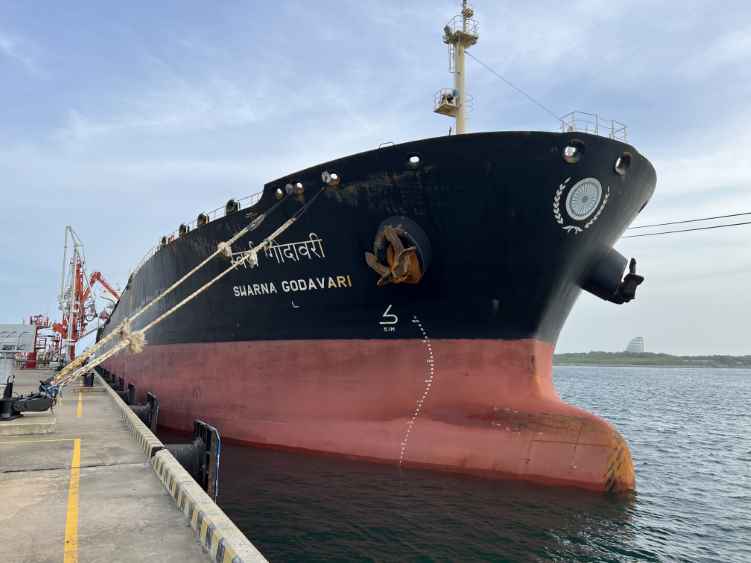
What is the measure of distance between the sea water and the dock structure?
1.61 meters

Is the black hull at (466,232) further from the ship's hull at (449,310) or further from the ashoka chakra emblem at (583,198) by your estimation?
the ashoka chakra emblem at (583,198)

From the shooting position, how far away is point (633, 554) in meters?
7.09

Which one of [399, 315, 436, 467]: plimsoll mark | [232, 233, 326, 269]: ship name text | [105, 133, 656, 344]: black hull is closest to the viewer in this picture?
[105, 133, 656, 344]: black hull

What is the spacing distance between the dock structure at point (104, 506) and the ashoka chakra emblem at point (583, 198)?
8.00m

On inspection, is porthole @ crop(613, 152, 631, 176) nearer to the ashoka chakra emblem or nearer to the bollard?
the ashoka chakra emblem

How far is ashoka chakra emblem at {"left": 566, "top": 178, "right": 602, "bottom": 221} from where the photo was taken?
10.0 metres

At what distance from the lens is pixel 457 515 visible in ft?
26.1

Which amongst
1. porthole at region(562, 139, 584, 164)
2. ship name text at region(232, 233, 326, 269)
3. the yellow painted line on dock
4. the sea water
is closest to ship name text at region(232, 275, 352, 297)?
ship name text at region(232, 233, 326, 269)

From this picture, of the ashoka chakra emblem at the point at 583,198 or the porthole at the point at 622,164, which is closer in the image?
the ashoka chakra emblem at the point at 583,198

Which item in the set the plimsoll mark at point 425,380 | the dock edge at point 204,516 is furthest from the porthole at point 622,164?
the dock edge at point 204,516

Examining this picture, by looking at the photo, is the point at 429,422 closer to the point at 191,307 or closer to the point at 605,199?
the point at 605,199

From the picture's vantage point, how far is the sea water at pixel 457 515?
6969mm

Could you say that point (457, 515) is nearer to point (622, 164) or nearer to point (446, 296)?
point (446, 296)

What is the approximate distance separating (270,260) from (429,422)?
5225 millimetres
